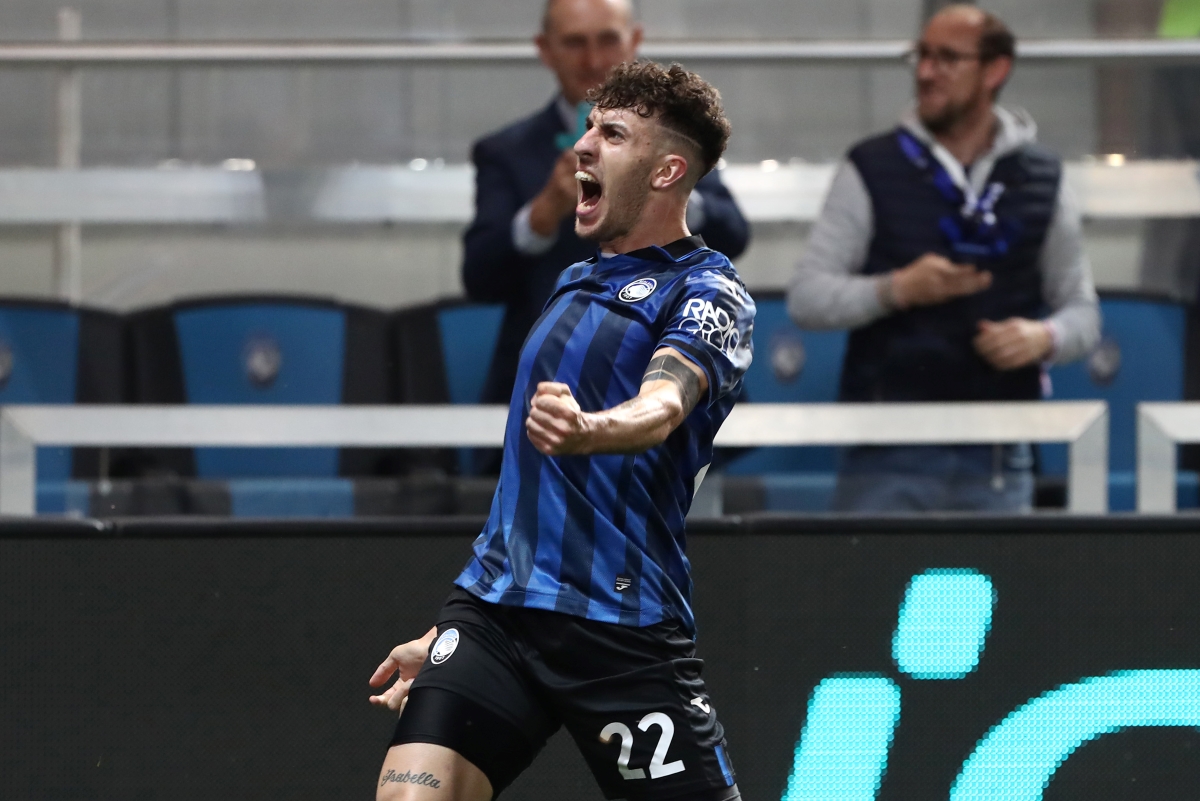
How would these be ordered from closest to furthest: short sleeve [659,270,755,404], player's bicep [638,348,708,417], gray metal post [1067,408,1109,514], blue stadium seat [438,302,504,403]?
player's bicep [638,348,708,417] < short sleeve [659,270,755,404] < gray metal post [1067,408,1109,514] < blue stadium seat [438,302,504,403]

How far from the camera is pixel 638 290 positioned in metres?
2.96

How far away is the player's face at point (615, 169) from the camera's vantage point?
2953 millimetres

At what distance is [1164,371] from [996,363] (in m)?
0.86

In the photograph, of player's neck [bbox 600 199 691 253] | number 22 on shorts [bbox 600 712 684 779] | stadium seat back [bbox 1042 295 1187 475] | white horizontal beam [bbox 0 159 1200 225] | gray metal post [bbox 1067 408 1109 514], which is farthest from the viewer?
white horizontal beam [bbox 0 159 1200 225]

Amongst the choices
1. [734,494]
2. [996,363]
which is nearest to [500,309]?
[734,494]

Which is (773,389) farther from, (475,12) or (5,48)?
(5,48)

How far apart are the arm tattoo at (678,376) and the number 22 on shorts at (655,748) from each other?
0.61 metres

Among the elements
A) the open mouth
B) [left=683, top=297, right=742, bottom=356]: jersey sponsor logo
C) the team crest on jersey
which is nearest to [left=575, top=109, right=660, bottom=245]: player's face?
the open mouth

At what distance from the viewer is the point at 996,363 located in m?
4.56

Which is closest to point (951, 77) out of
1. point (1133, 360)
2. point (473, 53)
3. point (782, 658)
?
point (1133, 360)

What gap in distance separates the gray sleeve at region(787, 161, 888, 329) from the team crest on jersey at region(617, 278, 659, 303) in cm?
173

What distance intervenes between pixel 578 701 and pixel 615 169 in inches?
37.5

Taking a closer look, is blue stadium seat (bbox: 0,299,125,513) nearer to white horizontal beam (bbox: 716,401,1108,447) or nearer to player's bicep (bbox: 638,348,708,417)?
white horizontal beam (bbox: 716,401,1108,447)

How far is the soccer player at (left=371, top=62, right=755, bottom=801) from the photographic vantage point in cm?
290
